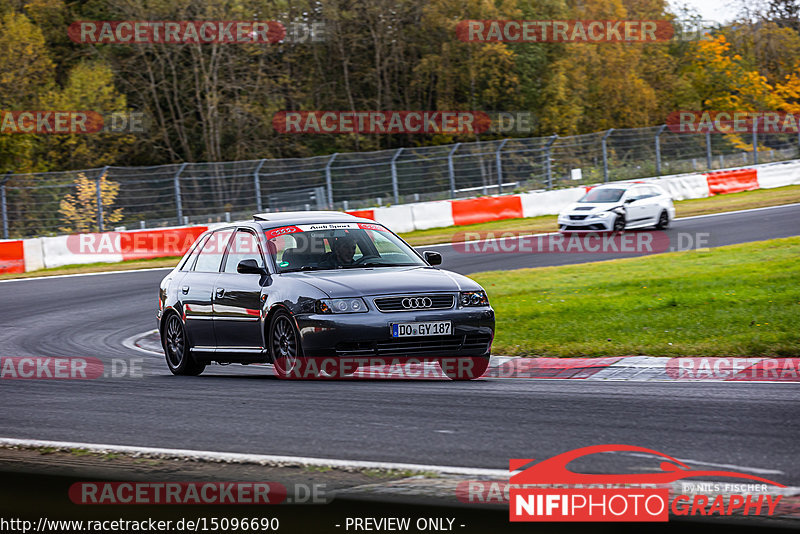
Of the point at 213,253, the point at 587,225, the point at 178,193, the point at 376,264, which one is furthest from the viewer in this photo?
the point at 178,193

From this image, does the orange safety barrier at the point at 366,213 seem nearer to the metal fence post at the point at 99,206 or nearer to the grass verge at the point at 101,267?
the grass verge at the point at 101,267

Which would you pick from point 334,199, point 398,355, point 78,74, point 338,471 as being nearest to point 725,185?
point 334,199

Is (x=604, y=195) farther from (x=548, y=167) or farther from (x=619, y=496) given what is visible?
(x=619, y=496)

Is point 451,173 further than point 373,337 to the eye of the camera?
Yes

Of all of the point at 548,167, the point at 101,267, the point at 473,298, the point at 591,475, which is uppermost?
the point at 548,167

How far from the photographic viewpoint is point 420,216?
29.9 metres

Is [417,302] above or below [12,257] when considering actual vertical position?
above

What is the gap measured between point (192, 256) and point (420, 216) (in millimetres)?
19410

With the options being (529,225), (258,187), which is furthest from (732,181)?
(258,187)

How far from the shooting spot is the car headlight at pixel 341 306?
842 cm

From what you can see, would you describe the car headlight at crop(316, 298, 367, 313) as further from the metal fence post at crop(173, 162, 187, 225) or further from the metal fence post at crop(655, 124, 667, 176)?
the metal fence post at crop(655, 124, 667, 176)

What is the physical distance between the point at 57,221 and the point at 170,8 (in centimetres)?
2015

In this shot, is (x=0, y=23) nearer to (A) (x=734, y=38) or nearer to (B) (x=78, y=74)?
(B) (x=78, y=74)

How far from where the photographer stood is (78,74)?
4466 centimetres
